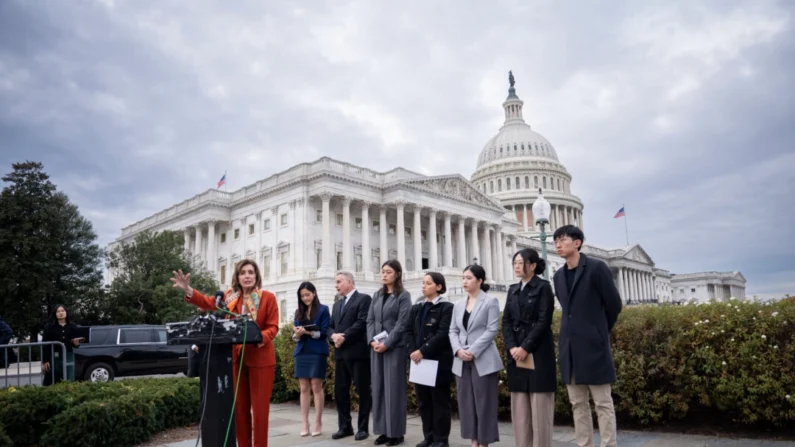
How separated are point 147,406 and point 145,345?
9664 millimetres

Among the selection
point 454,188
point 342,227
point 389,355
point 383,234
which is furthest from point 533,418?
point 454,188

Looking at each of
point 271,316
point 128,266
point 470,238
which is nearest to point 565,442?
point 271,316

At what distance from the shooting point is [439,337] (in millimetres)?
7766

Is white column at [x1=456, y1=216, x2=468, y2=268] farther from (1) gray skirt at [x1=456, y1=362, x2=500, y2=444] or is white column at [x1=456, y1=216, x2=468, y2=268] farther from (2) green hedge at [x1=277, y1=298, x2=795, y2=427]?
(1) gray skirt at [x1=456, y1=362, x2=500, y2=444]

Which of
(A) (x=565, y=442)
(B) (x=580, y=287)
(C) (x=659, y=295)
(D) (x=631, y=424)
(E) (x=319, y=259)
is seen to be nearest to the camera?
(B) (x=580, y=287)

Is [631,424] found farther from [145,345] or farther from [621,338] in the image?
[145,345]

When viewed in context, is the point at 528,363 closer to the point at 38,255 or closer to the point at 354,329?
the point at 354,329

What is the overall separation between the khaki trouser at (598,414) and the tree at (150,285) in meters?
32.9

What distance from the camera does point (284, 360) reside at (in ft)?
42.9

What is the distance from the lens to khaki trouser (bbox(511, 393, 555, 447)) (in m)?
6.56

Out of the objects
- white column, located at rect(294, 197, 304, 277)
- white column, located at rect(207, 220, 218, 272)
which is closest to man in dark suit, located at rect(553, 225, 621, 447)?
white column, located at rect(294, 197, 304, 277)

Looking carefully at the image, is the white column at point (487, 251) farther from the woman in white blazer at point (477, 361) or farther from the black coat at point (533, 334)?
the black coat at point (533, 334)

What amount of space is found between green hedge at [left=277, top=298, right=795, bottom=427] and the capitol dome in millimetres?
96402

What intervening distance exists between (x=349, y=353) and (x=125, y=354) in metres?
10.9
